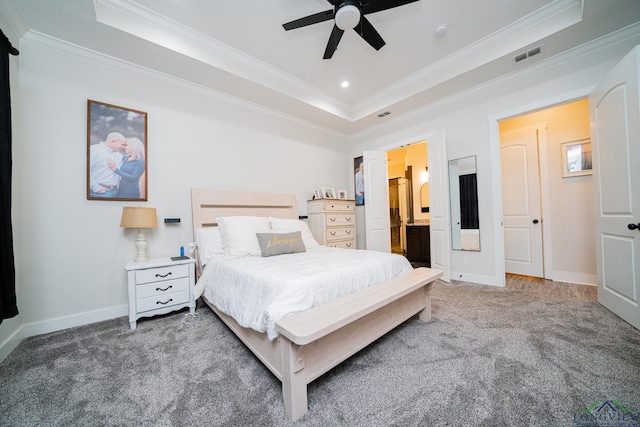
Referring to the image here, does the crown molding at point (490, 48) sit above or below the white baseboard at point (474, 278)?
above

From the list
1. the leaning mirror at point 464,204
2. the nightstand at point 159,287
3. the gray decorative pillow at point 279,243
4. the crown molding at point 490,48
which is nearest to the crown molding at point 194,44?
the crown molding at point 490,48

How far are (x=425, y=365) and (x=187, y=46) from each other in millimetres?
3712

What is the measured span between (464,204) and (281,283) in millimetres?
3301

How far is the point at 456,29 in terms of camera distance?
2.61m

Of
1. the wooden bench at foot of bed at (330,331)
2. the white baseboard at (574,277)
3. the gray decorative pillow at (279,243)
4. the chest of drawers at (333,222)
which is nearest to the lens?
the wooden bench at foot of bed at (330,331)

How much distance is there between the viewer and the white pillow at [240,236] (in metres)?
2.50

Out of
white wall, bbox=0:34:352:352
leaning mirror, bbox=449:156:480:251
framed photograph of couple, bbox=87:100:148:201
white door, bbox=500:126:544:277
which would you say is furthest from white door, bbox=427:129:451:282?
framed photograph of couple, bbox=87:100:148:201

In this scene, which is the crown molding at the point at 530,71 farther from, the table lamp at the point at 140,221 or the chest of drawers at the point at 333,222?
the table lamp at the point at 140,221

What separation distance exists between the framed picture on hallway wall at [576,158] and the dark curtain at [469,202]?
50.3 inches

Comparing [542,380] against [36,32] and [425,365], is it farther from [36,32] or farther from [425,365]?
[36,32]

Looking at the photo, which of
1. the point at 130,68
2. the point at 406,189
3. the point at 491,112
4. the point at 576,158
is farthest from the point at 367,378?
the point at 406,189

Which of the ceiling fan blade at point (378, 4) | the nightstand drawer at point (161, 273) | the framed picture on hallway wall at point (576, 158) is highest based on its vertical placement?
the ceiling fan blade at point (378, 4)

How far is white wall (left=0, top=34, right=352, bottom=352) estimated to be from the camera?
2150mm

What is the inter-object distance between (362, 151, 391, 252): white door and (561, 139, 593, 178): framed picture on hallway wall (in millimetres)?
2512
